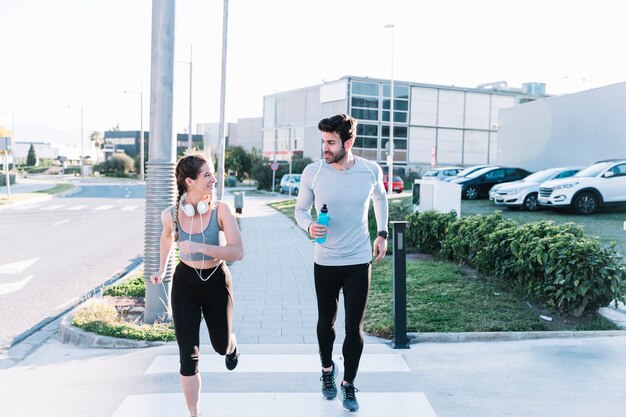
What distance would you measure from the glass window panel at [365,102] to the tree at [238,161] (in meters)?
12.1

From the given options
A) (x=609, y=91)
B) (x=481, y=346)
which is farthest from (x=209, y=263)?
(x=609, y=91)

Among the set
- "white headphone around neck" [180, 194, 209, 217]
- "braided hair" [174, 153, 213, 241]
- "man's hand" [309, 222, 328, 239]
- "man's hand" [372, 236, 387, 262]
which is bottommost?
"man's hand" [372, 236, 387, 262]

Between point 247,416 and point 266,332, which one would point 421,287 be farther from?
point 247,416

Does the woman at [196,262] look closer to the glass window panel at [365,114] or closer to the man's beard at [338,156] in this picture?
the man's beard at [338,156]

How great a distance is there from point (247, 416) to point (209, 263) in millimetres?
1078

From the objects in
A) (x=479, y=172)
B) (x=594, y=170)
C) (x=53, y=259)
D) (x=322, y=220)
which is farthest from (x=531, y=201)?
(x=322, y=220)

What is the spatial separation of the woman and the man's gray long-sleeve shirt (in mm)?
617

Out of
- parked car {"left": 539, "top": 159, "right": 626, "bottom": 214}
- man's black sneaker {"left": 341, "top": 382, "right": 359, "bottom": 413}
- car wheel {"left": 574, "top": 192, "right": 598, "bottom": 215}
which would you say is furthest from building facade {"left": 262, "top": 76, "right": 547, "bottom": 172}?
man's black sneaker {"left": 341, "top": 382, "right": 359, "bottom": 413}

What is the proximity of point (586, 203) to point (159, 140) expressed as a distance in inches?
546

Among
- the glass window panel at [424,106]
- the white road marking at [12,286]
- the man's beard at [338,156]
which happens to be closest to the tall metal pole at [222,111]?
the white road marking at [12,286]

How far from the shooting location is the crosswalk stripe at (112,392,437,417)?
4086 mm

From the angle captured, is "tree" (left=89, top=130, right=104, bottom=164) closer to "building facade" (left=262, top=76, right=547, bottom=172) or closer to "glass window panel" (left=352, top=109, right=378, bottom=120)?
"building facade" (left=262, top=76, right=547, bottom=172)

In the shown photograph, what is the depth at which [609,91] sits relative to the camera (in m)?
23.8

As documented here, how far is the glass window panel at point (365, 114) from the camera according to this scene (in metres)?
55.4
